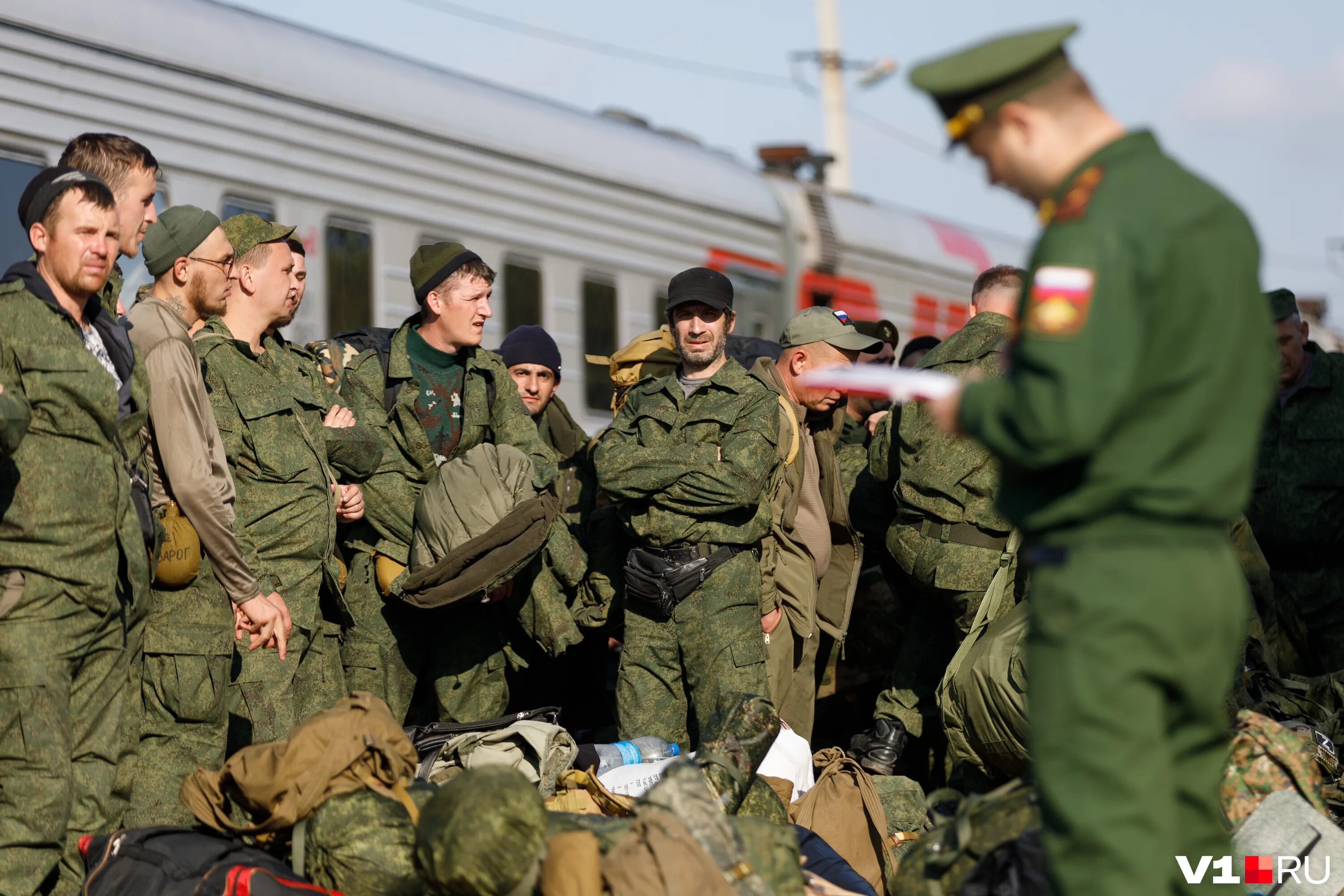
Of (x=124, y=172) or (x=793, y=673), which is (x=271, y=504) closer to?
(x=124, y=172)

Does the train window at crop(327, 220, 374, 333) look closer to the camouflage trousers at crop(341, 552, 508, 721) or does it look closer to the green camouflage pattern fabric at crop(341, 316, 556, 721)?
the green camouflage pattern fabric at crop(341, 316, 556, 721)

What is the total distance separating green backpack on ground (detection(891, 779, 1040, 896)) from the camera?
11.0 ft

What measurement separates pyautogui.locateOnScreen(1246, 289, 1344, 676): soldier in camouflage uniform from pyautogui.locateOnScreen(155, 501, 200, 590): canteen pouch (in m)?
4.89

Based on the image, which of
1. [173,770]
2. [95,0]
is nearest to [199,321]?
[173,770]

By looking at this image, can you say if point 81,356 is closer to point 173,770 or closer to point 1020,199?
point 173,770

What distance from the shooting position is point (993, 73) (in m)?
2.76

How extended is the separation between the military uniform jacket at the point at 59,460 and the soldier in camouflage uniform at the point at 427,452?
183 centimetres

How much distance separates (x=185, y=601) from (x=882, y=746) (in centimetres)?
296

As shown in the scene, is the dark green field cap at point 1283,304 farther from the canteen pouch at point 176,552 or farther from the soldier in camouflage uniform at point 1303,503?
the canteen pouch at point 176,552

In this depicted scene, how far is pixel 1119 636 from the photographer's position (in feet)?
8.68

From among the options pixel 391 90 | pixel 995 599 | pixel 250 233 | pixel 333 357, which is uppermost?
pixel 391 90

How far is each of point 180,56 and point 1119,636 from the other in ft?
22.0

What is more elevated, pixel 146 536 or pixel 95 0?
pixel 95 0

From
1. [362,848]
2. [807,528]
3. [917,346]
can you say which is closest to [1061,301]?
[362,848]
